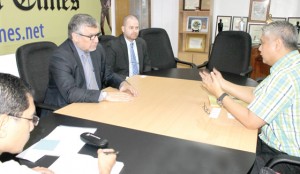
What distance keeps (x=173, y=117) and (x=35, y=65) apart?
129cm

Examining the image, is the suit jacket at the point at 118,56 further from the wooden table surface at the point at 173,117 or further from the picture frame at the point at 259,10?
the picture frame at the point at 259,10

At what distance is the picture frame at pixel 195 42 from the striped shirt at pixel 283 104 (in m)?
3.69

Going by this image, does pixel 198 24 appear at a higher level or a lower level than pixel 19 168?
higher

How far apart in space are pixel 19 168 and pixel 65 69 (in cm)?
124

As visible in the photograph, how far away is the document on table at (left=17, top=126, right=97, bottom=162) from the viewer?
1.29 m

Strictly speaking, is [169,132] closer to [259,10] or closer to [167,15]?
[259,10]

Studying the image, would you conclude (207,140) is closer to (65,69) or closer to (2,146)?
(2,146)

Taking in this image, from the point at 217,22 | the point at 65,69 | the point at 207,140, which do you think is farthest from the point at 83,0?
the point at 207,140

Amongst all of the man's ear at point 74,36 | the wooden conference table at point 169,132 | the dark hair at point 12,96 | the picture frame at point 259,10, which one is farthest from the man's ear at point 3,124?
the picture frame at point 259,10

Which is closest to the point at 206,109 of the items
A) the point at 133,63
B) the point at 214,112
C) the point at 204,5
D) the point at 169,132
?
the point at 214,112

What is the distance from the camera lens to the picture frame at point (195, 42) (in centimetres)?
527

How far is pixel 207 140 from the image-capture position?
1451 mm

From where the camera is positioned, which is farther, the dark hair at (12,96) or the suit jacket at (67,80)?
the suit jacket at (67,80)

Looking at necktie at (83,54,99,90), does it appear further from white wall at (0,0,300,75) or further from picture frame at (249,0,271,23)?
picture frame at (249,0,271,23)
